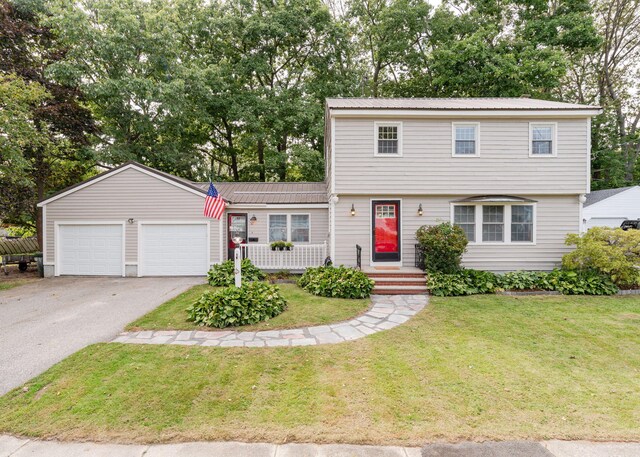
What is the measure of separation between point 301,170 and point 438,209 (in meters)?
10.1

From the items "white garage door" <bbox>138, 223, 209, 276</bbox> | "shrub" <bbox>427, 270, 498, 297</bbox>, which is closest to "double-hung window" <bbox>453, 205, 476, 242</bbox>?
"shrub" <bbox>427, 270, 498, 297</bbox>

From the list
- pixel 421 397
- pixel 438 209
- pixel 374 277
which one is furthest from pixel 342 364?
pixel 438 209

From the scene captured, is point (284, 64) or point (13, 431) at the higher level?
point (284, 64)

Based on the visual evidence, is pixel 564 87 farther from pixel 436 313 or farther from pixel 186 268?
pixel 186 268

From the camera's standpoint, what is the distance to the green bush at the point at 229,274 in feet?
29.7

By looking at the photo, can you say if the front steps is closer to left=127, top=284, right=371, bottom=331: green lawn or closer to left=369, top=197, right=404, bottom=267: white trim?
left=369, top=197, right=404, bottom=267: white trim

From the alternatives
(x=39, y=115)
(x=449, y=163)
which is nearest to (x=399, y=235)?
(x=449, y=163)

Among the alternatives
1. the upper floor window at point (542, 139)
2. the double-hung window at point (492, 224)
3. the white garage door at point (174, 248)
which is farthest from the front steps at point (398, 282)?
the white garage door at point (174, 248)

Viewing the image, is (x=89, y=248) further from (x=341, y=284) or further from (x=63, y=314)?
(x=341, y=284)

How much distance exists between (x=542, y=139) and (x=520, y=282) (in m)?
4.92

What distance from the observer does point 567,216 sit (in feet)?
32.5

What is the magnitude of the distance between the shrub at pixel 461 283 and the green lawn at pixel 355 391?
2707 mm

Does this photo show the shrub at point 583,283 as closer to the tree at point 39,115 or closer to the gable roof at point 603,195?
the gable roof at point 603,195

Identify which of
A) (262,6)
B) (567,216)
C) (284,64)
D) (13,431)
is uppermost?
(262,6)
